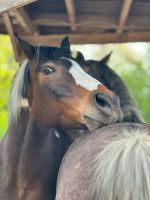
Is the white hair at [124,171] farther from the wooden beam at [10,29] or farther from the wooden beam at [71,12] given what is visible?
the wooden beam at [10,29]

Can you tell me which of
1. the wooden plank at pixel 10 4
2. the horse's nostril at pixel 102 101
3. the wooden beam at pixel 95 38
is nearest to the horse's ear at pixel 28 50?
the wooden plank at pixel 10 4

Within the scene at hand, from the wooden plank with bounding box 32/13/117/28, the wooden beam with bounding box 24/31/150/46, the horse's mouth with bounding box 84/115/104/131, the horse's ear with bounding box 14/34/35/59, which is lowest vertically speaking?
the horse's mouth with bounding box 84/115/104/131

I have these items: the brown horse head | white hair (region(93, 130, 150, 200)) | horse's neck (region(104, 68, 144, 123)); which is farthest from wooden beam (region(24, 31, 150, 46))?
Answer: white hair (region(93, 130, 150, 200))

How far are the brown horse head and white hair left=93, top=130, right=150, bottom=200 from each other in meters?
0.62

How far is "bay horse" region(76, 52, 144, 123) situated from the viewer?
4.13m

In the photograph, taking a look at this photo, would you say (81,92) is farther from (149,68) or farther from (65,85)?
(149,68)

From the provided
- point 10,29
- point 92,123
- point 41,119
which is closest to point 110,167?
point 92,123

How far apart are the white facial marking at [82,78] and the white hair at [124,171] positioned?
708mm

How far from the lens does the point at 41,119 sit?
13.4 ft

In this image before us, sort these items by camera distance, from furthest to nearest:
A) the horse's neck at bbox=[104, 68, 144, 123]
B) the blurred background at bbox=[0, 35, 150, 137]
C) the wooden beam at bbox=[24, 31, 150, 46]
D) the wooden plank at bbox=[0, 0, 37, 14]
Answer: the blurred background at bbox=[0, 35, 150, 137] < the wooden beam at bbox=[24, 31, 150, 46] < the horse's neck at bbox=[104, 68, 144, 123] < the wooden plank at bbox=[0, 0, 37, 14]

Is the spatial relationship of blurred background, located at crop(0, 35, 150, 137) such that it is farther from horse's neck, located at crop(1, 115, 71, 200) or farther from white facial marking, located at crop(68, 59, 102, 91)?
white facial marking, located at crop(68, 59, 102, 91)

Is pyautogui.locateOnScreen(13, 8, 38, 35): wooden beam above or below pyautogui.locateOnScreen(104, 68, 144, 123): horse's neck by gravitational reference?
above

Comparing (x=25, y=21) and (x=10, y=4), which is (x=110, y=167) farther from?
(x=25, y=21)

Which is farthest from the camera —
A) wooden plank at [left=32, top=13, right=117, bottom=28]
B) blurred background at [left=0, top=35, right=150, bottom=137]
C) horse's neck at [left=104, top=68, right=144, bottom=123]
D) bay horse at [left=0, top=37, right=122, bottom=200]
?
blurred background at [left=0, top=35, right=150, bottom=137]
